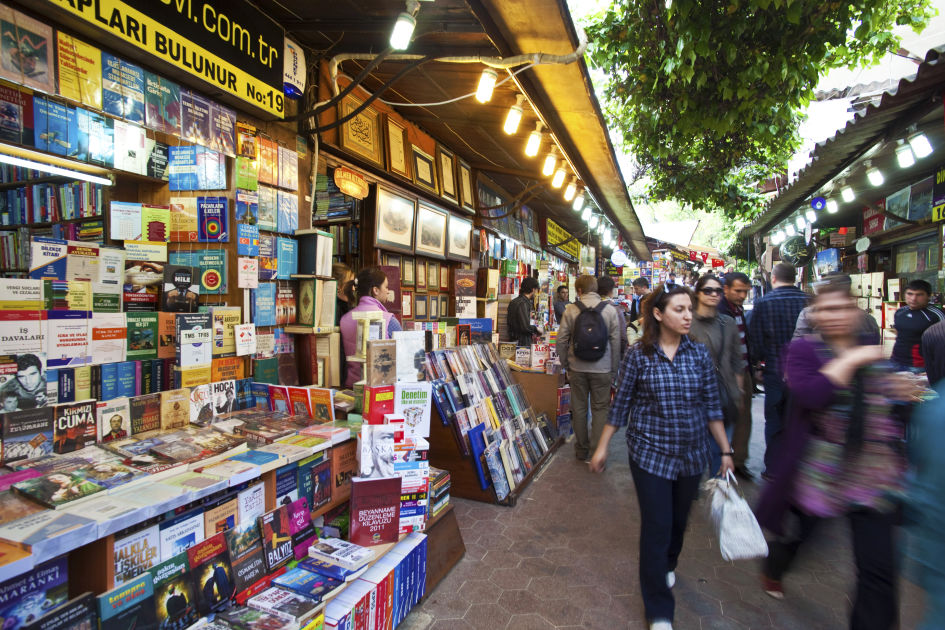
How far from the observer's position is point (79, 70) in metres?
2.38

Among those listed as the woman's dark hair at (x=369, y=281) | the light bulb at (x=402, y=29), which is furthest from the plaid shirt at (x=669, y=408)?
the light bulb at (x=402, y=29)

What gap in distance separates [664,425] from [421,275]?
4253 mm

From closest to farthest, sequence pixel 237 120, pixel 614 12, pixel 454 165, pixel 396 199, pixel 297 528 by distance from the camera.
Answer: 1. pixel 297 528
2. pixel 237 120
3. pixel 396 199
4. pixel 614 12
5. pixel 454 165

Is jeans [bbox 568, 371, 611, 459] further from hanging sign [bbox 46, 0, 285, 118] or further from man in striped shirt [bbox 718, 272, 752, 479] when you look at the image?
hanging sign [bbox 46, 0, 285, 118]

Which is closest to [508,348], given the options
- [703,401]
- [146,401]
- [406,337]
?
[406,337]

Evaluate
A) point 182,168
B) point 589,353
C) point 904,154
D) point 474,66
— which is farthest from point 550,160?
point 904,154

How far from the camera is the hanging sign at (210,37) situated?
240 cm

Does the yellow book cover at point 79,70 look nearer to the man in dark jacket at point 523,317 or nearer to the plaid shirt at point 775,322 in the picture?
the plaid shirt at point 775,322

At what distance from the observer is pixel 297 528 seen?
2.41m

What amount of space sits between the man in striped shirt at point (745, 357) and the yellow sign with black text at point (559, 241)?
6740mm

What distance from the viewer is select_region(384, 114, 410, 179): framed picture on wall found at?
5008 millimetres

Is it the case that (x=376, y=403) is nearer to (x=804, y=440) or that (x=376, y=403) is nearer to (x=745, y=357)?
(x=804, y=440)

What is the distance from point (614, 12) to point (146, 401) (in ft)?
21.1

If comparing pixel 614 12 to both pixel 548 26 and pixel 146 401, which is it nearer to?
pixel 548 26
